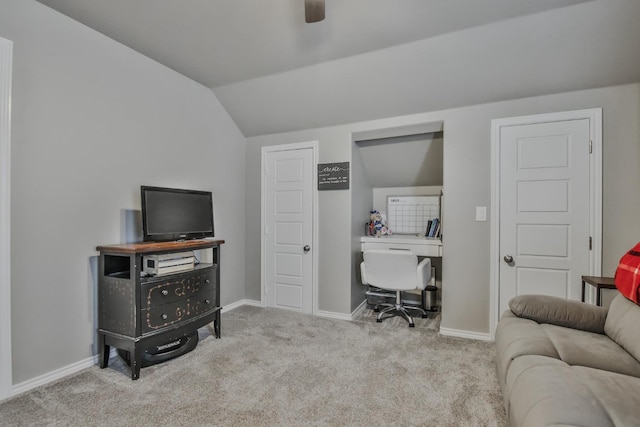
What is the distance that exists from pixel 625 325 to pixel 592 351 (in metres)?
0.32

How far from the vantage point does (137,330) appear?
2.18 meters

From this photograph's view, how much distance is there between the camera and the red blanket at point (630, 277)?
172 centimetres

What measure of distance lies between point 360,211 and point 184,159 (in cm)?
209

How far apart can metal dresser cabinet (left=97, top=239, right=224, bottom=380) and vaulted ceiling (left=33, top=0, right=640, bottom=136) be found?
171 cm

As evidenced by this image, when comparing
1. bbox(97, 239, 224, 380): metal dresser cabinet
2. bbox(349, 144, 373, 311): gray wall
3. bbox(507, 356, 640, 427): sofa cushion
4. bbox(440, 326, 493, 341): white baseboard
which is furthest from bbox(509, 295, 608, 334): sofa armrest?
bbox(97, 239, 224, 380): metal dresser cabinet

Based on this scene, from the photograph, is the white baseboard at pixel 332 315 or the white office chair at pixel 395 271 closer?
the white office chair at pixel 395 271

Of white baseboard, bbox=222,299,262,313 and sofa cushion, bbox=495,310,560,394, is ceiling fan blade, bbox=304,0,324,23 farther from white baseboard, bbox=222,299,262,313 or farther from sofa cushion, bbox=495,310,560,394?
white baseboard, bbox=222,299,262,313

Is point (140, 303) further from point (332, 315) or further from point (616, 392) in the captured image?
point (616, 392)

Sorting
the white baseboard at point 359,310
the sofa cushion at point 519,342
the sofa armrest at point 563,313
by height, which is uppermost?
the sofa armrest at point 563,313

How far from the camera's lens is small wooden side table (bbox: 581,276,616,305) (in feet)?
7.52

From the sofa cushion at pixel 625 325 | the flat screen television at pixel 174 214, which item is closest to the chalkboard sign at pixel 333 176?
the flat screen television at pixel 174 214

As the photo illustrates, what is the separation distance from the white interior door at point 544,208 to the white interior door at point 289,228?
2.03m

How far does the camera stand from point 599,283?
2.32m

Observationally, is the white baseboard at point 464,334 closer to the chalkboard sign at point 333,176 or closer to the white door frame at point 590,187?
the white door frame at point 590,187
